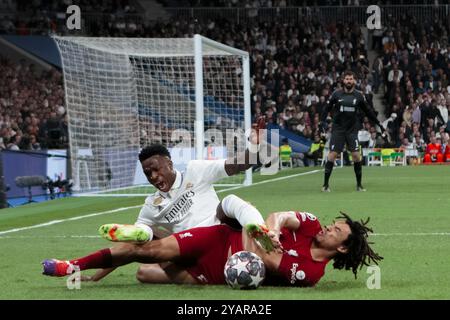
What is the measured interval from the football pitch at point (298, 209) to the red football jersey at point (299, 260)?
11 cm

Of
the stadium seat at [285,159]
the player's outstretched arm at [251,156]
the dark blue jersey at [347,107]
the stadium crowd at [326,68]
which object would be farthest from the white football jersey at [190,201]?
the stadium seat at [285,159]

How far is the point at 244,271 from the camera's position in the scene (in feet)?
26.4

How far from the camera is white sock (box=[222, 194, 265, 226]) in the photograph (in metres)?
7.87

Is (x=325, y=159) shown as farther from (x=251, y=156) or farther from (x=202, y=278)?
(x=251, y=156)

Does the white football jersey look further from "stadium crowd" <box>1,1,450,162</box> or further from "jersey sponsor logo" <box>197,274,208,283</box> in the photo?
"stadium crowd" <box>1,1,450,162</box>

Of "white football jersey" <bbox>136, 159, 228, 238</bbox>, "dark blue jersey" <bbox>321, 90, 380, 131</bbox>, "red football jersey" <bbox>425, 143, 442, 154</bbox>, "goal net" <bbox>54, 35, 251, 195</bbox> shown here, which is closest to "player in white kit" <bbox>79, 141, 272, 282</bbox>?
"white football jersey" <bbox>136, 159, 228, 238</bbox>

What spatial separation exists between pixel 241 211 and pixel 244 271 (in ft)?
1.58

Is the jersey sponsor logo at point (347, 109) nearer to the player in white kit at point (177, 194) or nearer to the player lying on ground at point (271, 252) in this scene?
the player in white kit at point (177, 194)

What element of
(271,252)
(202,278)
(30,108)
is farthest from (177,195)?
(30,108)

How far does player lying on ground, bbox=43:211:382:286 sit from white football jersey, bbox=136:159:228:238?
36 centimetres

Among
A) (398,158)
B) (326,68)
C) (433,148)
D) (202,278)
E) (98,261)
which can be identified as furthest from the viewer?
(326,68)

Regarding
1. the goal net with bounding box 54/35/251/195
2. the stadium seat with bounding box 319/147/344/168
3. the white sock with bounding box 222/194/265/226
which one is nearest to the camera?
the white sock with bounding box 222/194/265/226
